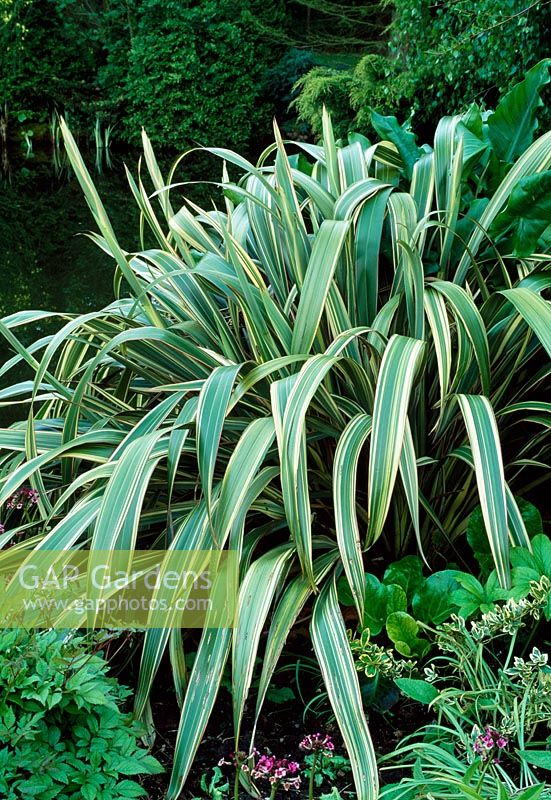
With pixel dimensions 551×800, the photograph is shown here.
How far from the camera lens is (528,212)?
5.36ft

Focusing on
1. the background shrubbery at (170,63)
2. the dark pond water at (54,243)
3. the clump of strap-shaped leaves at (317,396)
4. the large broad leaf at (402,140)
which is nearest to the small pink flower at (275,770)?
the clump of strap-shaped leaves at (317,396)

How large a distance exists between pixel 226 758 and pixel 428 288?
899 mm

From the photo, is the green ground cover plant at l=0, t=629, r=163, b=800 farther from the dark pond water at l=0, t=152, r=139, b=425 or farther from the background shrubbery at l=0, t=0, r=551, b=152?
the background shrubbery at l=0, t=0, r=551, b=152

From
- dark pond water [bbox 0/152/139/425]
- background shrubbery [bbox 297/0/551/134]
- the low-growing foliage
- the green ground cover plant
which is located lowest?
the low-growing foliage

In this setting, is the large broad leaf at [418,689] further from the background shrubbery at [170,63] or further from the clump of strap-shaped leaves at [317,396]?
the background shrubbery at [170,63]

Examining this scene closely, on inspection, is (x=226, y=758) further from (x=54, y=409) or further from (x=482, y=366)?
(x=54, y=409)

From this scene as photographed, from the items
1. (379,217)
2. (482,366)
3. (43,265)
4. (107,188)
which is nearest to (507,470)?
(482,366)

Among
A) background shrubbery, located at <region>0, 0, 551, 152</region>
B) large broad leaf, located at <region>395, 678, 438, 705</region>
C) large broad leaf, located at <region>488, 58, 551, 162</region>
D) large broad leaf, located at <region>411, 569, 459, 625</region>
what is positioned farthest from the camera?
background shrubbery, located at <region>0, 0, 551, 152</region>

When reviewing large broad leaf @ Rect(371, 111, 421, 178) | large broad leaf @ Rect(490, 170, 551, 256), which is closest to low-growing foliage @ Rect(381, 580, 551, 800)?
large broad leaf @ Rect(490, 170, 551, 256)

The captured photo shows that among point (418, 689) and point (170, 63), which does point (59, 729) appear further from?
point (170, 63)

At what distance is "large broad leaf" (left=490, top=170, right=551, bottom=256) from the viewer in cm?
159

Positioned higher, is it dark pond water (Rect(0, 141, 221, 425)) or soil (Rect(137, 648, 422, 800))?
dark pond water (Rect(0, 141, 221, 425))

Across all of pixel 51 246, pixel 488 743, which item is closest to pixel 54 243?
pixel 51 246

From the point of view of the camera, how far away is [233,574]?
124 centimetres
